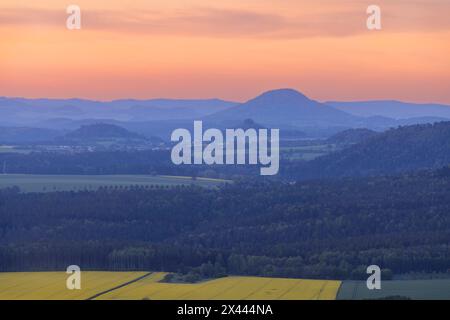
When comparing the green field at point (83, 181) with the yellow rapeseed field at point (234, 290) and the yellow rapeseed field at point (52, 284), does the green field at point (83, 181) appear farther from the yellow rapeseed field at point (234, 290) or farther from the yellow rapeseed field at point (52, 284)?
the yellow rapeseed field at point (234, 290)

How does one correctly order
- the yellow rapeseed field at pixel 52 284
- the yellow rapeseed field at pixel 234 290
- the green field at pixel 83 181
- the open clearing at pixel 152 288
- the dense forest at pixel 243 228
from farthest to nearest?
the green field at pixel 83 181 < the dense forest at pixel 243 228 < the yellow rapeseed field at pixel 52 284 < the open clearing at pixel 152 288 < the yellow rapeseed field at pixel 234 290

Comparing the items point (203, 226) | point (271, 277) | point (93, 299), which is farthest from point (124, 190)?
point (93, 299)

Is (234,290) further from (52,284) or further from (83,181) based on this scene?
(83,181)

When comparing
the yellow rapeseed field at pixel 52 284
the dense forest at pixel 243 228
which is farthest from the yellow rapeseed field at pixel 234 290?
the dense forest at pixel 243 228

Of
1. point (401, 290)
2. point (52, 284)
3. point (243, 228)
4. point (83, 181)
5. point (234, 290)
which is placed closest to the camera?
point (234, 290)

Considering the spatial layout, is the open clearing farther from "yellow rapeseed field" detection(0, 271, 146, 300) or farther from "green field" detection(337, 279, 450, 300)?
"green field" detection(337, 279, 450, 300)

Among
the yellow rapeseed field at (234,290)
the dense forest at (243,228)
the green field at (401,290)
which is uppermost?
the dense forest at (243,228)

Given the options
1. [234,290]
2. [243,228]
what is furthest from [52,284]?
[243,228]
